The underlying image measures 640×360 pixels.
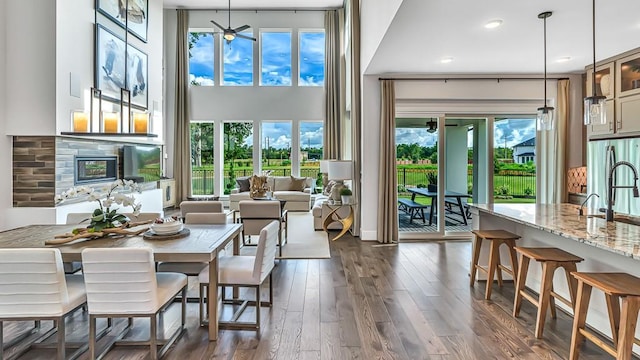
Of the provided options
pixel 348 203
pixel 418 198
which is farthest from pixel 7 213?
pixel 418 198

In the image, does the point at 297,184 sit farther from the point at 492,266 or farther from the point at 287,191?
the point at 492,266

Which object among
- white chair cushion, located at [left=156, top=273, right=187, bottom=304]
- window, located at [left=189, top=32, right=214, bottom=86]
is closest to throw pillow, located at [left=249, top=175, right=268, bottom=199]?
white chair cushion, located at [left=156, top=273, right=187, bottom=304]

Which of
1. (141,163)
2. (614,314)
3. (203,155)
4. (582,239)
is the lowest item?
(614,314)

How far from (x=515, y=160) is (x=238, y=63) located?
26.2 feet

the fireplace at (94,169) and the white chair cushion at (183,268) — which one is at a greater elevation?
the fireplace at (94,169)

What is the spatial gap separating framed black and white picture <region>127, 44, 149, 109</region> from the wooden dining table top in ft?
13.5

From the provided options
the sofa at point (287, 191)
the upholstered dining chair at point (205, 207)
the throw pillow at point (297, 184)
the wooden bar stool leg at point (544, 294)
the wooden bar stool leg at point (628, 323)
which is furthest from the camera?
the throw pillow at point (297, 184)

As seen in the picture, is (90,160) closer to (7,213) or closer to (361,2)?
(7,213)

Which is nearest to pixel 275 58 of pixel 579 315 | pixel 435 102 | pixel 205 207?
pixel 435 102

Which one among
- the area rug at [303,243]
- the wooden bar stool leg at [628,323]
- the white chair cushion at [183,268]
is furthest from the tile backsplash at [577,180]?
the white chair cushion at [183,268]

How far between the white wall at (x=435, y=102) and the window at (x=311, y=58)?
481 cm

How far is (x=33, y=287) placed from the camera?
2.24 metres

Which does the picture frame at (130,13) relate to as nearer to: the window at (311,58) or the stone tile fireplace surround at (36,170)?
the stone tile fireplace surround at (36,170)

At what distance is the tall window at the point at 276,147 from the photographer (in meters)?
10.8
